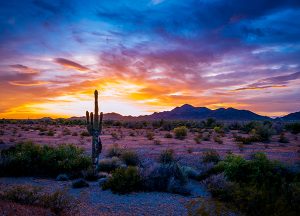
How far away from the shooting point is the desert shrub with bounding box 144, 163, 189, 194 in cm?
1281

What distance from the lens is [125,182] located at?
505 inches

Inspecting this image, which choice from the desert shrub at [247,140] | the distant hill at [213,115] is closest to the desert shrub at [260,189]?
the desert shrub at [247,140]

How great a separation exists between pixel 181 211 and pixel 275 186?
4036 mm

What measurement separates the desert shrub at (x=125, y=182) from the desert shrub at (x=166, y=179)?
0.36 m

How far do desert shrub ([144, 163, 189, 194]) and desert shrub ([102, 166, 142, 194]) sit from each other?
36 cm

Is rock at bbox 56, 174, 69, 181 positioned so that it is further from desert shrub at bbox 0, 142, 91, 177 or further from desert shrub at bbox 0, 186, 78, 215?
desert shrub at bbox 0, 186, 78, 215

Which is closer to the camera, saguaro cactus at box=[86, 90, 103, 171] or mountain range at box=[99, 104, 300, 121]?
saguaro cactus at box=[86, 90, 103, 171]

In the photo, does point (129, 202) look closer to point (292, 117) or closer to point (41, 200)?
point (41, 200)

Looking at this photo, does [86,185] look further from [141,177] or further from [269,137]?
[269,137]

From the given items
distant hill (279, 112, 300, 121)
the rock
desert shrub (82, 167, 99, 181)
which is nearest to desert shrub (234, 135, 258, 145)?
desert shrub (82, 167, 99, 181)

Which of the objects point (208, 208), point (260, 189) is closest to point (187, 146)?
point (260, 189)

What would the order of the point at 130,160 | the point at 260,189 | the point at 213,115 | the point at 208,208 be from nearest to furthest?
the point at 208,208, the point at 260,189, the point at 130,160, the point at 213,115

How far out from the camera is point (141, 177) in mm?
13312

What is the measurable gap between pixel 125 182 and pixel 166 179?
5.52ft
